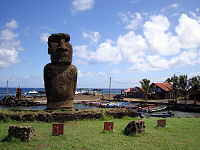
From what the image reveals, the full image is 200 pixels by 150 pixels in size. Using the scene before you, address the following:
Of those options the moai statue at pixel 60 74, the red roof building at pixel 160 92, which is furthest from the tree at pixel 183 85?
the moai statue at pixel 60 74

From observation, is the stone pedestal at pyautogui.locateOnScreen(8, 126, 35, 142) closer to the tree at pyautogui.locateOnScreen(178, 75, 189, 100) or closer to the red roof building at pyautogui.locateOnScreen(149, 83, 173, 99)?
the tree at pyautogui.locateOnScreen(178, 75, 189, 100)

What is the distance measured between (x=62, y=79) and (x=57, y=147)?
6484mm

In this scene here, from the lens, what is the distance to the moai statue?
11570mm

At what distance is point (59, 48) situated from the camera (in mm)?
11867

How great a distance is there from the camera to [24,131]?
5.99m

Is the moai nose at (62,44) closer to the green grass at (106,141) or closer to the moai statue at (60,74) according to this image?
the moai statue at (60,74)

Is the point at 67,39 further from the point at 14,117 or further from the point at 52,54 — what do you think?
the point at 14,117

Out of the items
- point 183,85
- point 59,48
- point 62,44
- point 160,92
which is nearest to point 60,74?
point 59,48

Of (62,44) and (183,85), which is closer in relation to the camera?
(62,44)

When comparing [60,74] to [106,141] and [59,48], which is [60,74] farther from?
[106,141]

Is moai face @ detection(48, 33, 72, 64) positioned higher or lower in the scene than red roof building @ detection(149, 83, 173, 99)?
higher

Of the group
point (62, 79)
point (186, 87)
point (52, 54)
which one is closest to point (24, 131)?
point (62, 79)

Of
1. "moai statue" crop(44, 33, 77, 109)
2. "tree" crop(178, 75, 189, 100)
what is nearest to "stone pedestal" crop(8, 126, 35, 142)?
"moai statue" crop(44, 33, 77, 109)

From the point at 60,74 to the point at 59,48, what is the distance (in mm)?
1718
